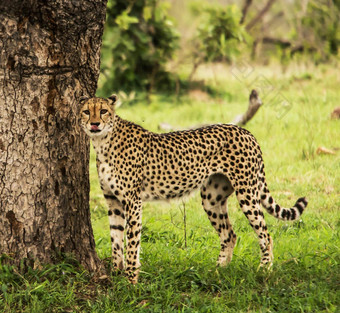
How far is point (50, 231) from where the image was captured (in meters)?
3.68

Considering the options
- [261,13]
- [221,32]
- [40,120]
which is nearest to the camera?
[40,120]

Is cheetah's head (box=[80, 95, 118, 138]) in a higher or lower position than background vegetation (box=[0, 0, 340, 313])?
higher

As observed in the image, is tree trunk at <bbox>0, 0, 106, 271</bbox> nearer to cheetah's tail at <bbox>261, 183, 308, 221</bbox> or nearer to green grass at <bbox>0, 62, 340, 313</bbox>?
green grass at <bbox>0, 62, 340, 313</bbox>

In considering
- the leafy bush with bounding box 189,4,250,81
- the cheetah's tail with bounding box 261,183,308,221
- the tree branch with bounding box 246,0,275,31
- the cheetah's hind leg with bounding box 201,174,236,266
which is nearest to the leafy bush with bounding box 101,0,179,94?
the leafy bush with bounding box 189,4,250,81

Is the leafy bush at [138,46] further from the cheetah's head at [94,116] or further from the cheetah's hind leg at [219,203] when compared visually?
the cheetah's head at [94,116]

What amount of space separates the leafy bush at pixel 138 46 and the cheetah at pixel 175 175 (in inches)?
245

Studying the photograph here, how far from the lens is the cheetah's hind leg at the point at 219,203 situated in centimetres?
437

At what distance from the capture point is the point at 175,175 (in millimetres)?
4191

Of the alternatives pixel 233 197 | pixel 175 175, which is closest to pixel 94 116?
pixel 175 175

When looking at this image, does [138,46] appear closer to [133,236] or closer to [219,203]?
[219,203]

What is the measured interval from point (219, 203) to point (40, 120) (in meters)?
1.55

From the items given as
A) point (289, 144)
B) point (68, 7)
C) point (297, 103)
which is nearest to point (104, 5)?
point (68, 7)

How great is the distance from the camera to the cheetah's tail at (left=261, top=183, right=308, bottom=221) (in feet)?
14.1

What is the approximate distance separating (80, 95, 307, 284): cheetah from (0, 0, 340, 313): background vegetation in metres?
0.22
